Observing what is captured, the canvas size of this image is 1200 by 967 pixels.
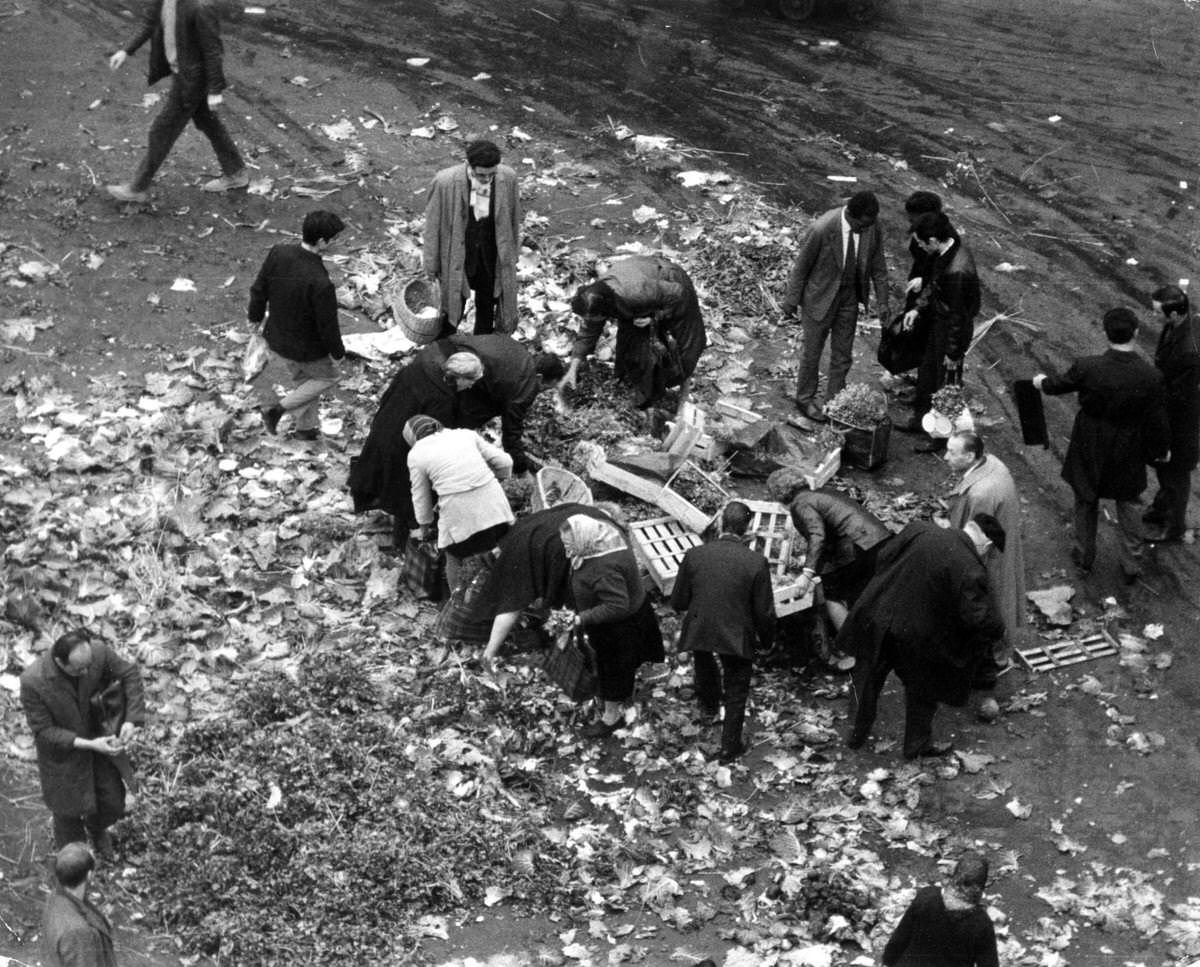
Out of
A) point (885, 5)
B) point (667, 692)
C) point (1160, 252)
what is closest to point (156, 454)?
point (667, 692)

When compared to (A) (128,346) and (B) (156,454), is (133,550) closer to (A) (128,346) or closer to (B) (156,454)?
(B) (156,454)

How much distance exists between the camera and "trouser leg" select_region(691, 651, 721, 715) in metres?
8.96

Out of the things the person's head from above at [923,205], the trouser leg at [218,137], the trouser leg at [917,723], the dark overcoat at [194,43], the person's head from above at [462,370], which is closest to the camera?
the trouser leg at [917,723]

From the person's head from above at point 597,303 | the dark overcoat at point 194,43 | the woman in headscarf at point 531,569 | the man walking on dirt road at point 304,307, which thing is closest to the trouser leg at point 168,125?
the dark overcoat at point 194,43

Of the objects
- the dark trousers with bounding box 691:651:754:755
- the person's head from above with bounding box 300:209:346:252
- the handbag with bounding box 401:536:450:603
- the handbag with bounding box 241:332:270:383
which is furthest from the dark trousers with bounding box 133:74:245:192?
the dark trousers with bounding box 691:651:754:755

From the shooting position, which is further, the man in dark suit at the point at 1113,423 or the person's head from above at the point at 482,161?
the person's head from above at the point at 482,161

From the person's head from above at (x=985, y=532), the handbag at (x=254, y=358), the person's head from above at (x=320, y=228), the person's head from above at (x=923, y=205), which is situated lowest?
the handbag at (x=254, y=358)

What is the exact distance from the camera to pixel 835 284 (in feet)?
36.6

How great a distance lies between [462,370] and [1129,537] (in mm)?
4598

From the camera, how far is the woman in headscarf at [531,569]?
28.8 feet

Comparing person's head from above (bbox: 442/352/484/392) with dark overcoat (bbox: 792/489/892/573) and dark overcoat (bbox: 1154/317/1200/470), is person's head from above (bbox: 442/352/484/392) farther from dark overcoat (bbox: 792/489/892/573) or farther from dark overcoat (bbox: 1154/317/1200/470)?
dark overcoat (bbox: 1154/317/1200/470)

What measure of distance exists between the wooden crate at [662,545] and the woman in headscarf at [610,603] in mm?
777

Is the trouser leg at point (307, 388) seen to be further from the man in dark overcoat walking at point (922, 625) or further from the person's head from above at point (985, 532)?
the person's head from above at point (985, 532)

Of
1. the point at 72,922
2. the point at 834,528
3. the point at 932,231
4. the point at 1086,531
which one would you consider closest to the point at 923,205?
the point at 932,231
